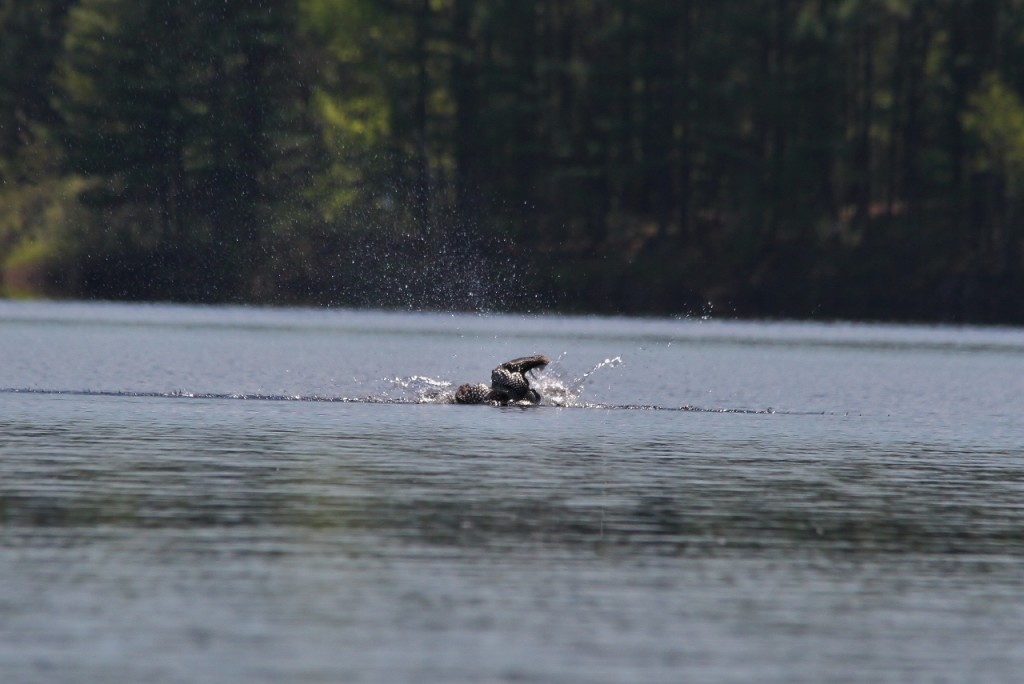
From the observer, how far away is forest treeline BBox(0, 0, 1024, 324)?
97062 millimetres

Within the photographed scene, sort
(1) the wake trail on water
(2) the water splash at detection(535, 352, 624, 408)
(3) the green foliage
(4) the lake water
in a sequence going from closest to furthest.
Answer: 1. (4) the lake water
2. (1) the wake trail on water
3. (2) the water splash at detection(535, 352, 624, 408)
4. (3) the green foliage

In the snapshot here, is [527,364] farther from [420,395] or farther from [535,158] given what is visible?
[535,158]

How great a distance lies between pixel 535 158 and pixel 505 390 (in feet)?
228

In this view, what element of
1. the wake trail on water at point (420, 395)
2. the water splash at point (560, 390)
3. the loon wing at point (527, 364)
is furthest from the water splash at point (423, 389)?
the water splash at point (560, 390)

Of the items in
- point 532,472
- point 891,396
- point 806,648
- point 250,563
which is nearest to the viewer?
point 806,648

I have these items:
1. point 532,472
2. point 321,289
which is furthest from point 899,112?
point 532,472

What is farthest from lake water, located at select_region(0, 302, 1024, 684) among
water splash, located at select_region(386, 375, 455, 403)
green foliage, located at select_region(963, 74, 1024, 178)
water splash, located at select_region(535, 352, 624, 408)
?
green foliage, located at select_region(963, 74, 1024, 178)

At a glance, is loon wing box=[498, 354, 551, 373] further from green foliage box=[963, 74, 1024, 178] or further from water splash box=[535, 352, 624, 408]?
green foliage box=[963, 74, 1024, 178]

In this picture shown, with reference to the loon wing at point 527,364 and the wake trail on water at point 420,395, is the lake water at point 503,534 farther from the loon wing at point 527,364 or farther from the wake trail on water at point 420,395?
the loon wing at point 527,364

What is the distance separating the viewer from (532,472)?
2572 cm

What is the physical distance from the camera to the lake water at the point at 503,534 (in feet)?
46.1

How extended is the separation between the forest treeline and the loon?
181 ft

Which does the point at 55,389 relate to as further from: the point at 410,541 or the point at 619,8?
the point at 619,8

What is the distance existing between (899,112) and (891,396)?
6449cm
